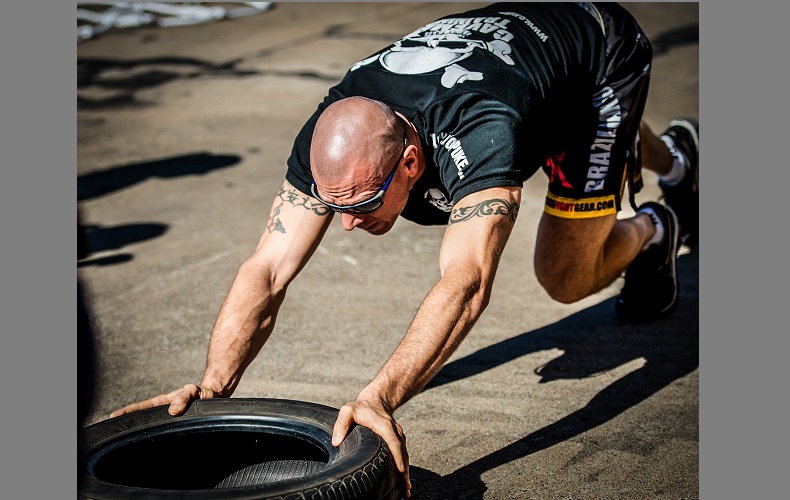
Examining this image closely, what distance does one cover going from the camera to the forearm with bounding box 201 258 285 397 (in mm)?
3100

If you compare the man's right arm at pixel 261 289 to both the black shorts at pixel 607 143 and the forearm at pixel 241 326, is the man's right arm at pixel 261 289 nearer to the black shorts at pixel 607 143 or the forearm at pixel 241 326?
the forearm at pixel 241 326

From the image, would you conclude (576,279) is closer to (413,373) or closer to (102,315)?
(413,373)

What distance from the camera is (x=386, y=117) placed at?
9.68 feet

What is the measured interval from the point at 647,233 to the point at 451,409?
1.35m

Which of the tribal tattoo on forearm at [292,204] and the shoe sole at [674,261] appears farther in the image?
A: the shoe sole at [674,261]

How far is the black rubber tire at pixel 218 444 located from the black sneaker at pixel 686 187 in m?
2.96

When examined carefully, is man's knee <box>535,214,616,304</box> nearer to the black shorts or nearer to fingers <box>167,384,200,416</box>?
the black shorts

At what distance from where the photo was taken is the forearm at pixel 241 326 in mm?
3100

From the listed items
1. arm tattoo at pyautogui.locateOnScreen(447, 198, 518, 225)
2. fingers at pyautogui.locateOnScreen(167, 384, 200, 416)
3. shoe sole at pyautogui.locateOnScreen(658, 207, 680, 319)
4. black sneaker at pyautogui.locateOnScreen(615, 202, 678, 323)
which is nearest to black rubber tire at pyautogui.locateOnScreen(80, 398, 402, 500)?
fingers at pyautogui.locateOnScreen(167, 384, 200, 416)

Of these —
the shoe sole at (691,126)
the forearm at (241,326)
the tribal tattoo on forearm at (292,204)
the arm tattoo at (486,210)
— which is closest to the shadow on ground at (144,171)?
the shoe sole at (691,126)

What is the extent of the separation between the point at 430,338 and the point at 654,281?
214 centimetres

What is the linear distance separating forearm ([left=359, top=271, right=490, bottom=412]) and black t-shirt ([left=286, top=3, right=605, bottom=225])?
349 mm

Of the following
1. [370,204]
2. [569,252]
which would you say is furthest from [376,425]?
[569,252]

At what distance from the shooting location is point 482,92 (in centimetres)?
310
